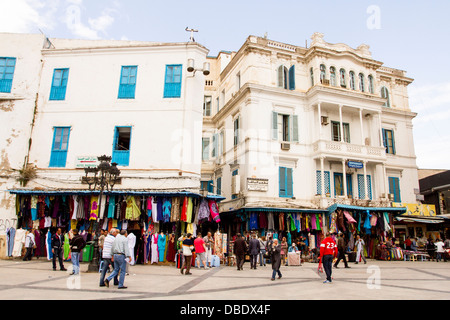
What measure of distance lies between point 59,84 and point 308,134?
634 inches

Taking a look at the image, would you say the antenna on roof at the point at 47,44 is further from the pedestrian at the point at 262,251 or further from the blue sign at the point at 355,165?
the blue sign at the point at 355,165

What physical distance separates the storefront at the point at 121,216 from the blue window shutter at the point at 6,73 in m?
6.55

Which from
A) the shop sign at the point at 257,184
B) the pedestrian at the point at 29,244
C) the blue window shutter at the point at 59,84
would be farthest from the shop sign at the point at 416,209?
the blue window shutter at the point at 59,84

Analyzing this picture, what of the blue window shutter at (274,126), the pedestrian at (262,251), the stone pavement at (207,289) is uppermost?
the blue window shutter at (274,126)

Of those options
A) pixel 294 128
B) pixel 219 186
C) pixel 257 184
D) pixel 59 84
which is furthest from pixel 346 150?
pixel 59 84

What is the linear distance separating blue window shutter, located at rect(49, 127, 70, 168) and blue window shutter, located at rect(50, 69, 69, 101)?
1.97 metres

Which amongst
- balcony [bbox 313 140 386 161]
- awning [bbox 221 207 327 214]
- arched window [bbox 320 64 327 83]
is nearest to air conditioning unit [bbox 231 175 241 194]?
awning [bbox 221 207 327 214]

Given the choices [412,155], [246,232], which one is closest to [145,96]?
[246,232]

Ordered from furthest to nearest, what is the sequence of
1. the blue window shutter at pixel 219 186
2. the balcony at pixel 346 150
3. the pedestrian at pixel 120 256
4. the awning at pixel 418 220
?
1. the blue window shutter at pixel 219 186
2. the awning at pixel 418 220
3. the balcony at pixel 346 150
4. the pedestrian at pixel 120 256

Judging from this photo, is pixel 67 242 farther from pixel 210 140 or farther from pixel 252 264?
pixel 210 140

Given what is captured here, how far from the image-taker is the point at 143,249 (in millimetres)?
15609

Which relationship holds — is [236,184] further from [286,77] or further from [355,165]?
[286,77]

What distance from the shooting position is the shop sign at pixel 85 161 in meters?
17.5

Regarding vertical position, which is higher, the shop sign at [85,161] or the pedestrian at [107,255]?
the shop sign at [85,161]
